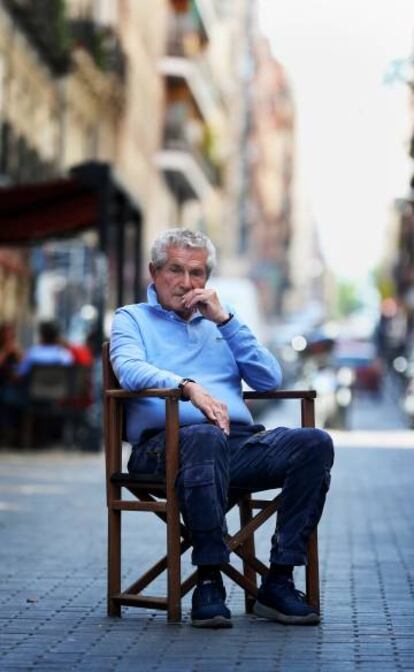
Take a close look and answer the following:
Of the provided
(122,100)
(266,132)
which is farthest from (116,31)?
(266,132)

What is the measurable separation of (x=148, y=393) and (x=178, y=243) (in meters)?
0.60

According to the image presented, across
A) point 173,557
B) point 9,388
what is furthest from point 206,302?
point 9,388

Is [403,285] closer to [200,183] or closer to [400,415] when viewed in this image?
[200,183]

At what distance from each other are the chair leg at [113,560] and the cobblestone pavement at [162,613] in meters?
0.08

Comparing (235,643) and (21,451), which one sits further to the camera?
(21,451)

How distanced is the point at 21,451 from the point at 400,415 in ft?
71.8

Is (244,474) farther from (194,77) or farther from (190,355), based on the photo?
(194,77)

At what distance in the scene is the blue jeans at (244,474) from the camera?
7.20m

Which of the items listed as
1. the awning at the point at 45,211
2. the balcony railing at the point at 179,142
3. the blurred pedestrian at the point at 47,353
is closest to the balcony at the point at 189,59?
the balcony railing at the point at 179,142

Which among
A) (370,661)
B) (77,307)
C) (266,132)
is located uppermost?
(266,132)

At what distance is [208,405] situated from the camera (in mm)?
7320

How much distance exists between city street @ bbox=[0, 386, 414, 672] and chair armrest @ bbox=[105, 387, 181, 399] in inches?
32.3

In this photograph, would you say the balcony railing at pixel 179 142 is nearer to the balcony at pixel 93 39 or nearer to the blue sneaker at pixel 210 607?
the balcony at pixel 93 39

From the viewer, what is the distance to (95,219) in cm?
2358
